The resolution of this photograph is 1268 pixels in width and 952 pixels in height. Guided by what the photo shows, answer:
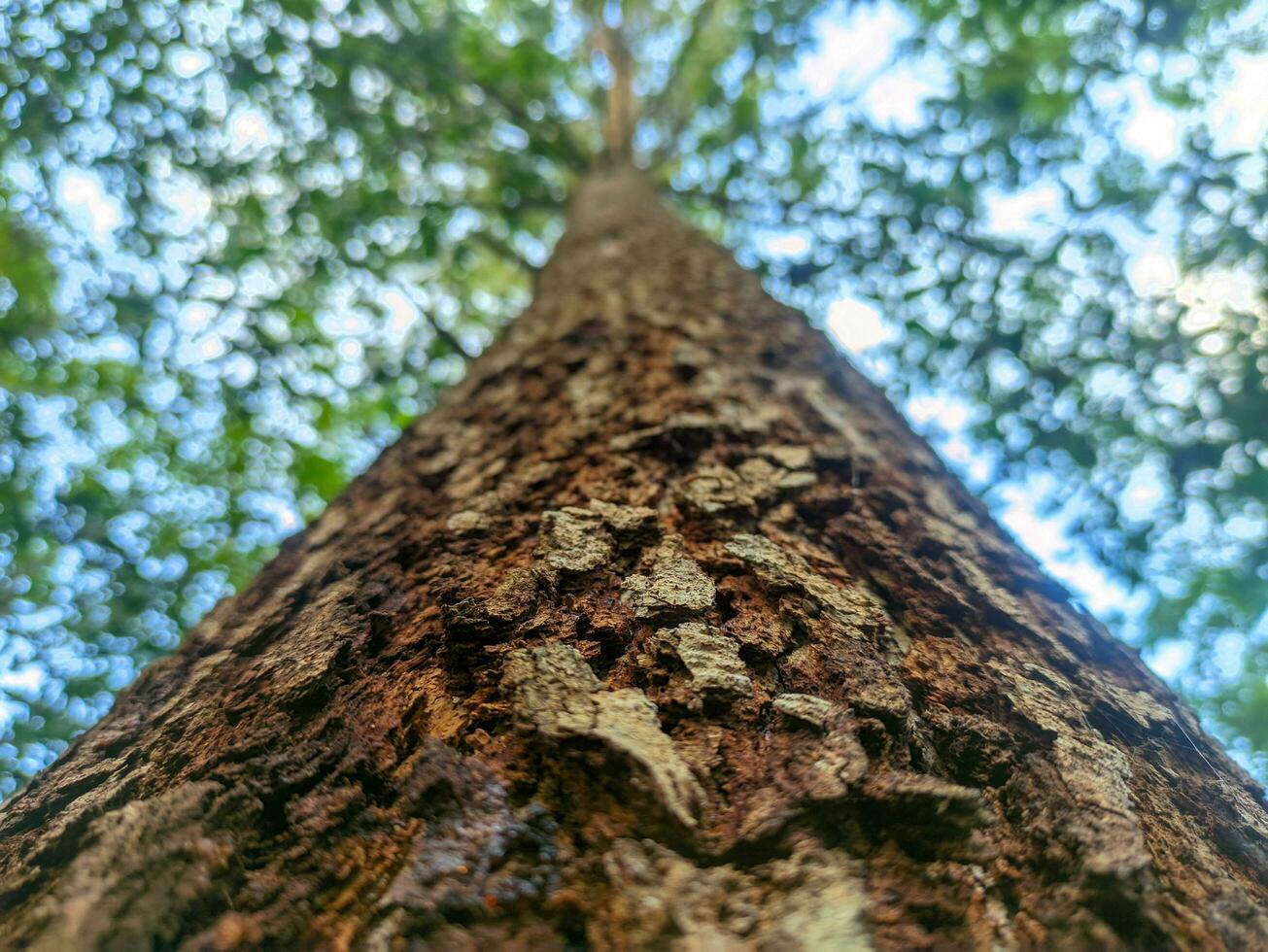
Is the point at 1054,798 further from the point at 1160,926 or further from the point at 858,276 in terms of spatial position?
the point at 858,276

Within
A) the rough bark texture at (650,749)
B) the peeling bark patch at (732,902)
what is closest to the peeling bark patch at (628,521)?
the rough bark texture at (650,749)

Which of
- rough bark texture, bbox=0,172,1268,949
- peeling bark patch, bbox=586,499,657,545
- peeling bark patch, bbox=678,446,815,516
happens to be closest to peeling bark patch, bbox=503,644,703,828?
rough bark texture, bbox=0,172,1268,949

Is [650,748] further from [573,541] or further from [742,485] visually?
[742,485]

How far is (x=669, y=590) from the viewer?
4.08 ft

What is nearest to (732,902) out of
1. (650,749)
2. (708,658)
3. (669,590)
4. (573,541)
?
(650,749)

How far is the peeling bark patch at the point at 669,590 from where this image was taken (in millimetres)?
1198

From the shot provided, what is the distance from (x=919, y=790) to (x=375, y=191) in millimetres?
5671

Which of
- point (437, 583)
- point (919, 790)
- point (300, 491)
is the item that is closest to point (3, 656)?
point (300, 491)

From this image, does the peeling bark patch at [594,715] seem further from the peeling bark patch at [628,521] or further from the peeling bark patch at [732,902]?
the peeling bark patch at [628,521]

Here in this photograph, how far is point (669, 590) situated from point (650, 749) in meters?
0.36

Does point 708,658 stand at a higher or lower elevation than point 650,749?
higher

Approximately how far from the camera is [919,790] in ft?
2.94

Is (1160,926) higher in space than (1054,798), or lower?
lower

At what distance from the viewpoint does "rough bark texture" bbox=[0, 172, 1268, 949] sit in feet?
2.62
